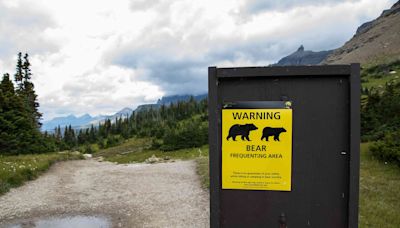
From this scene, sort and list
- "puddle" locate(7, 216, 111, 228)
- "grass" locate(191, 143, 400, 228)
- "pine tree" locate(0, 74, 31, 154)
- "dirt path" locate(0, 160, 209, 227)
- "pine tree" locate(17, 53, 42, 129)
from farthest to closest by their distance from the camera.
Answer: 1. "pine tree" locate(17, 53, 42, 129)
2. "pine tree" locate(0, 74, 31, 154)
3. "dirt path" locate(0, 160, 209, 227)
4. "puddle" locate(7, 216, 111, 228)
5. "grass" locate(191, 143, 400, 228)

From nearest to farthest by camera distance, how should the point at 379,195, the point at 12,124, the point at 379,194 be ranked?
the point at 379,195
the point at 379,194
the point at 12,124

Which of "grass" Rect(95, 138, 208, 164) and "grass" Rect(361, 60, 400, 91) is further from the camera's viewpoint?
"grass" Rect(361, 60, 400, 91)

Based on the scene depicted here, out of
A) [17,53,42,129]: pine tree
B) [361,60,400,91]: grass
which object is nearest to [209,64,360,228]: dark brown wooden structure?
[17,53,42,129]: pine tree

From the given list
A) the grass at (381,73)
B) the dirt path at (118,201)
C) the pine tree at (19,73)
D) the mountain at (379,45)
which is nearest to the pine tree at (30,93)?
the pine tree at (19,73)

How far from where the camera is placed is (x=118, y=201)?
11539 mm

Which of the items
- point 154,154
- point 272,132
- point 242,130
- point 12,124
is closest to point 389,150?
point 272,132

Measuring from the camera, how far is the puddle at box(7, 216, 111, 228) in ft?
28.1

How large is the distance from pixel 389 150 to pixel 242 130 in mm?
15092

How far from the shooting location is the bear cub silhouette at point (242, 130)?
140 inches

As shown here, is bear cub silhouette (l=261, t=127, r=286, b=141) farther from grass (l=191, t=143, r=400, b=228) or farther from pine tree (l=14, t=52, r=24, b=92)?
pine tree (l=14, t=52, r=24, b=92)

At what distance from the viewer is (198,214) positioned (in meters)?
9.52

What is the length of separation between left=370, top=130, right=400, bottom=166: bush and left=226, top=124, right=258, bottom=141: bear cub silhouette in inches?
547

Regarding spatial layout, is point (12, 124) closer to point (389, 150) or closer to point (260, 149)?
point (389, 150)

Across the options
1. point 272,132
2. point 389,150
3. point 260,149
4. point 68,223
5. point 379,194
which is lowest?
point 68,223
